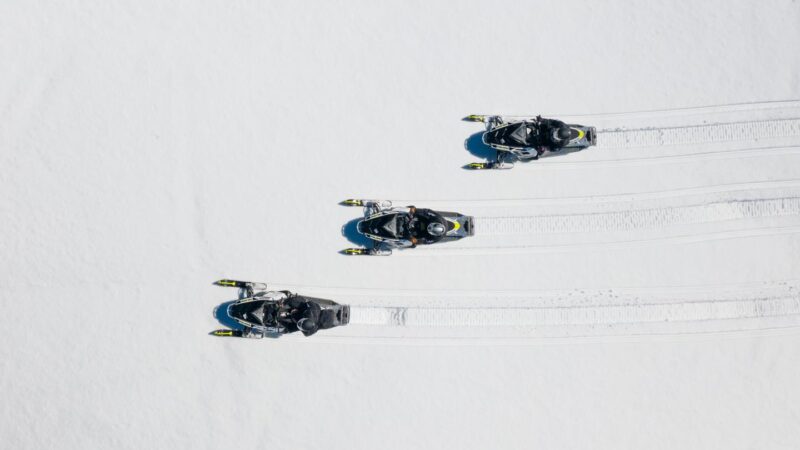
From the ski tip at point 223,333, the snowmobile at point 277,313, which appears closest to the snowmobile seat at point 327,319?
the snowmobile at point 277,313

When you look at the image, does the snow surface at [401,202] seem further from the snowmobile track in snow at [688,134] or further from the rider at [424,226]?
the rider at [424,226]

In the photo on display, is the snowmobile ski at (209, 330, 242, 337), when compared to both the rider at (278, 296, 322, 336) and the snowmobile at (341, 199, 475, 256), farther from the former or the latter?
the snowmobile at (341, 199, 475, 256)

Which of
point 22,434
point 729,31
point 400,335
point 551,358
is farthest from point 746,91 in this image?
point 22,434

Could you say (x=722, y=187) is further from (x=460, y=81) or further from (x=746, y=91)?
(x=460, y=81)

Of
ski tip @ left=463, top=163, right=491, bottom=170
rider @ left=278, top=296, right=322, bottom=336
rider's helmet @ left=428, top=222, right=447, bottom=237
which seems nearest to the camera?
rider @ left=278, top=296, right=322, bottom=336

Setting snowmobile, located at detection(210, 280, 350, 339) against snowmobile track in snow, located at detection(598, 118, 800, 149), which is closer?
snowmobile, located at detection(210, 280, 350, 339)

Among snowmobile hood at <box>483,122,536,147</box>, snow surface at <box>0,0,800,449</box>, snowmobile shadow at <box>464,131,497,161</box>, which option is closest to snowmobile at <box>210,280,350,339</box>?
snow surface at <box>0,0,800,449</box>

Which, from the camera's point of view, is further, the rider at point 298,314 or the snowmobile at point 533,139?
the snowmobile at point 533,139
